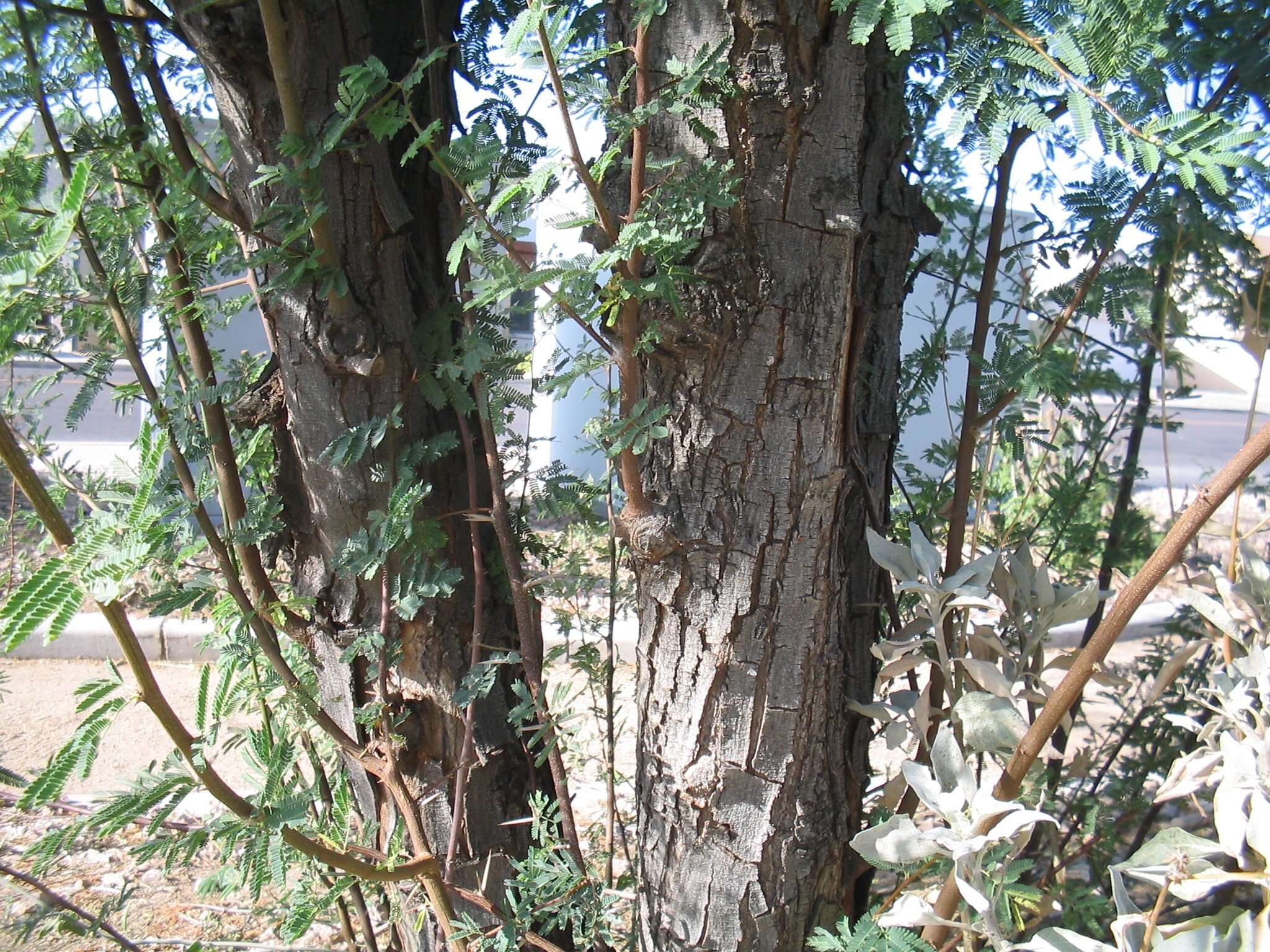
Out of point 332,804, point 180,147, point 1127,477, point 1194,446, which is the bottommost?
point 332,804

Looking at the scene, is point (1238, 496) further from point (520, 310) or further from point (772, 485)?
point (520, 310)

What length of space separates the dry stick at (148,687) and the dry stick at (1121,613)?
2.28 feet

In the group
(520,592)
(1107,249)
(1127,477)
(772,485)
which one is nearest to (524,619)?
(520,592)

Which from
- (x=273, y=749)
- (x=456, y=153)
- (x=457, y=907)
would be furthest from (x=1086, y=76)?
(x=457, y=907)

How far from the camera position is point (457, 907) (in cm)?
143

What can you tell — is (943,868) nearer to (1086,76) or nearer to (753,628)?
(753,628)

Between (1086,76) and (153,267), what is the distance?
1.23 m

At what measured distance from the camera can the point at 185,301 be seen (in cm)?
129

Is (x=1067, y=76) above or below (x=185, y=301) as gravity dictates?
above

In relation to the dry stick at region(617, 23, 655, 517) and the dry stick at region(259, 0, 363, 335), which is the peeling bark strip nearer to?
the dry stick at region(617, 23, 655, 517)

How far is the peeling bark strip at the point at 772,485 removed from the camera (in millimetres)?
983

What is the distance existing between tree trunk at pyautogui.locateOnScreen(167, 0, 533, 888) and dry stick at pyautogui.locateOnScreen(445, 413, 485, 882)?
3 centimetres

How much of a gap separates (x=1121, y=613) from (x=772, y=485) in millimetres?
369

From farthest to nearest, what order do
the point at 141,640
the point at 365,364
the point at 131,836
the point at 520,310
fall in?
the point at 141,640
the point at 131,836
the point at 365,364
the point at 520,310
